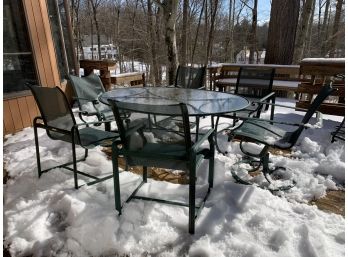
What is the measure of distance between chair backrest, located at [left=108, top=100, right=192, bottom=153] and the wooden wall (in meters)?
2.63

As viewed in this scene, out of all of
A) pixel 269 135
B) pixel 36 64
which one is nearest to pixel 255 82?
pixel 269 135

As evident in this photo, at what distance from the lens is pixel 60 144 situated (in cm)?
324

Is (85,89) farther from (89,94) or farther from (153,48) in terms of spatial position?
(153,48)

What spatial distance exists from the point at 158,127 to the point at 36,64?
119 inches

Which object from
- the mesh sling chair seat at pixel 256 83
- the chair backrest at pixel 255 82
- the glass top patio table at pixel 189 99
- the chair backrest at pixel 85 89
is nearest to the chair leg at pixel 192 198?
the glass top patio table at pixel 189 99

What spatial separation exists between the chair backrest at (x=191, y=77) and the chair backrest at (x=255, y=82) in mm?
666

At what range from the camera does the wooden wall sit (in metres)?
3.77

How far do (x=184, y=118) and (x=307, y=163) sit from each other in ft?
5.88

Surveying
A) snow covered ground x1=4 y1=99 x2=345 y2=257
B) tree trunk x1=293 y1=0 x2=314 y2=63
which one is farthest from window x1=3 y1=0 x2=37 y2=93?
tree trunk x1=293 y1=0 x2=314 y2=63

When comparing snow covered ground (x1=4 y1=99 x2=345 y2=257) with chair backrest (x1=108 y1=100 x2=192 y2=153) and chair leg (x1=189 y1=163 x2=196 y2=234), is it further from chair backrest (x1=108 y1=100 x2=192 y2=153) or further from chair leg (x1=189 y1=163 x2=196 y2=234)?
chair backrest (x1=108 y1=100 x2=192 y2=153)

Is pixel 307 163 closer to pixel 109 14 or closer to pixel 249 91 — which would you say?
pixel 249 91

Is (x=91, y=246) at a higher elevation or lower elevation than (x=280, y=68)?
lower

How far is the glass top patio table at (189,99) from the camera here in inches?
92.1

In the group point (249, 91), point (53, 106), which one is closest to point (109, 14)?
point (249, 91)
